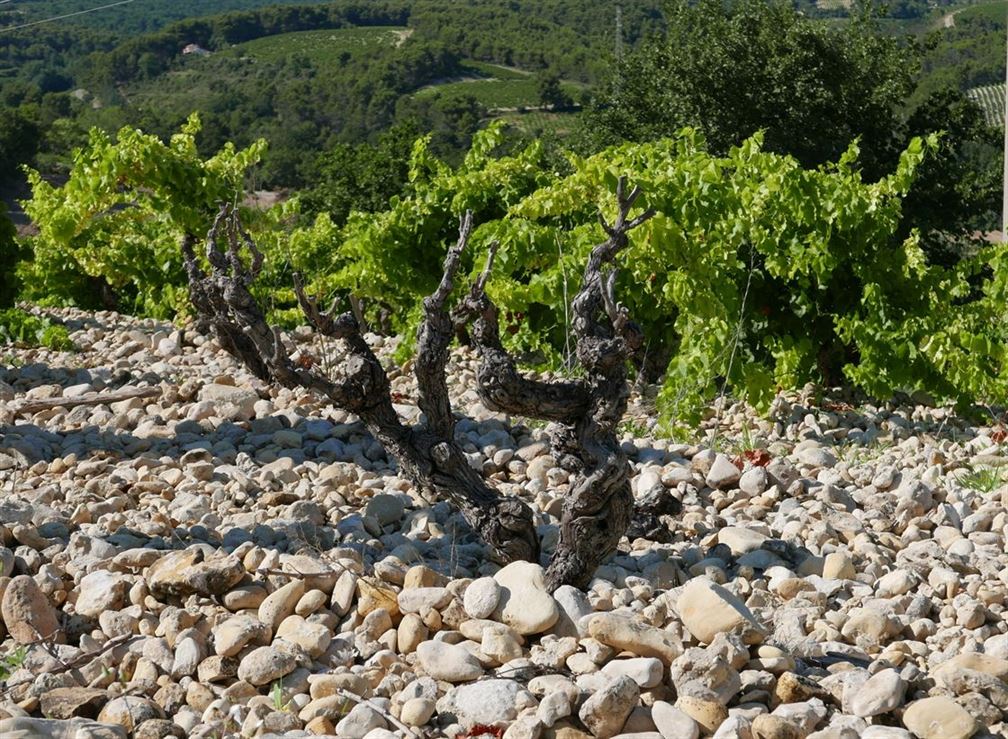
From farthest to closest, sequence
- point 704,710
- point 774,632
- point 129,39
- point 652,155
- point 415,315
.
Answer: point 129,39
point 415,315
point 652,155
point 774,632
point 704,710

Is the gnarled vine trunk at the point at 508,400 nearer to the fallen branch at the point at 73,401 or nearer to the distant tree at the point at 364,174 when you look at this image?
the fallen branch at the point at 73,401

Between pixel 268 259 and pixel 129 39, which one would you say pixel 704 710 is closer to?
pixel 268 259

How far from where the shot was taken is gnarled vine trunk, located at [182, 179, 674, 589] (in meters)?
3.19

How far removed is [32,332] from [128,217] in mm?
1758

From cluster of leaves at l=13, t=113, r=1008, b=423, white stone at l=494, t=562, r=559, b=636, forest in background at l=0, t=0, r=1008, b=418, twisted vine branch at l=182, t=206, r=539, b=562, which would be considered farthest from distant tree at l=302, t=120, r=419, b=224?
white stone at l=494, t=562, r=559, b=636

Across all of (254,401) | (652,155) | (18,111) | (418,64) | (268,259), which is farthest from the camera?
(418,64)

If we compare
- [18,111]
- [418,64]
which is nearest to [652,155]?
[18,111]

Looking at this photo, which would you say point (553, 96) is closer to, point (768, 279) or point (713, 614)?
point (768, 279)

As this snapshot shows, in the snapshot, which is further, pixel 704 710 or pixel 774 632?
pixel 774 632

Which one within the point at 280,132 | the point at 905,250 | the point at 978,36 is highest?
the point at 905,250

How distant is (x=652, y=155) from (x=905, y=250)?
1.19m

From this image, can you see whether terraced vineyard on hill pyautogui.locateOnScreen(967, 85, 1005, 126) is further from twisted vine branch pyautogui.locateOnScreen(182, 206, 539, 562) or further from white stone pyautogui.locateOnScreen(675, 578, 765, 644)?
white stone pyautogui.locateOnScreen(675, 578, 765, 644)

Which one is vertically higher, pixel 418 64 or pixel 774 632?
pixel 774 632

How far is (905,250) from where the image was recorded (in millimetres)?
5332
